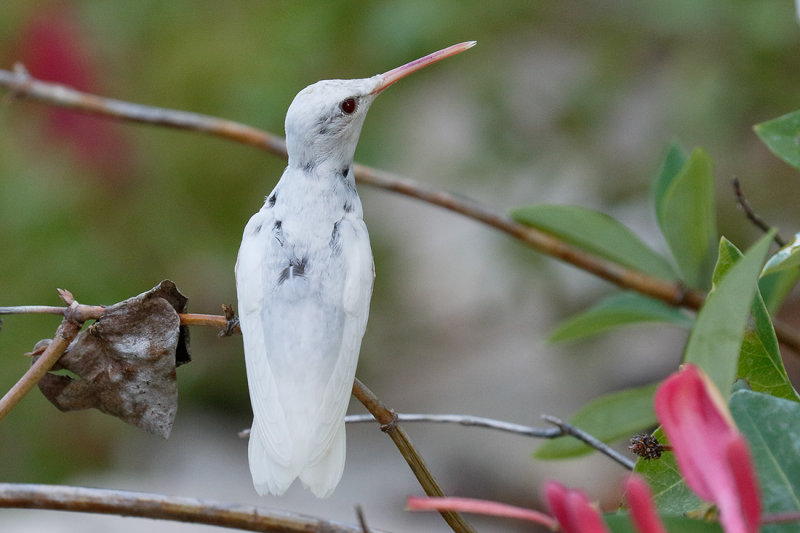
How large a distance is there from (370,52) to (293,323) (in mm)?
1074

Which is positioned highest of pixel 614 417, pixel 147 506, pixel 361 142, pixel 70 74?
pixel 70 74

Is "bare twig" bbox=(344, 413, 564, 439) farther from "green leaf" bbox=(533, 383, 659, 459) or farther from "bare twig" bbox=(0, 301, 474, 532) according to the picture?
"green leaf" bbox=(533, 383, 659, 459)

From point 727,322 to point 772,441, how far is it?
3.6 inches

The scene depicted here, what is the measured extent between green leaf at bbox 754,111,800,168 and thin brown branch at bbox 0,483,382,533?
0.40 metres

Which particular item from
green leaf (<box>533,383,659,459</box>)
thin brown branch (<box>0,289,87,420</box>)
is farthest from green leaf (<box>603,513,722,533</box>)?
green leaf (<box>533,383,659,459</box>)

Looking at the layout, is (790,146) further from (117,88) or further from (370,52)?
(117,88)

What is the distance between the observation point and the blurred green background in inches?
58.8

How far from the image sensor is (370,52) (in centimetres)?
150

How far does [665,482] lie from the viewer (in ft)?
1.60

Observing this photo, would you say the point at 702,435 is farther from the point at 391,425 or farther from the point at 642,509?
the point at 391,425

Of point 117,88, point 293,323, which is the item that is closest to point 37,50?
point 117,88

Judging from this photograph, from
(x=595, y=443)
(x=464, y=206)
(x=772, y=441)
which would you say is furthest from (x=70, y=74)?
(x=772, y=441)

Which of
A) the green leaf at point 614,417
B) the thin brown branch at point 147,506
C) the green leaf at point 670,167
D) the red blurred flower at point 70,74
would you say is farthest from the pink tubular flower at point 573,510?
the red blurred flower at point 70,74

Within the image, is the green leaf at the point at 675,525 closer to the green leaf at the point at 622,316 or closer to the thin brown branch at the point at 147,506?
the thin brown branch at the point at 147,506
